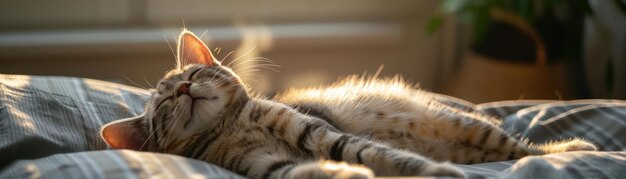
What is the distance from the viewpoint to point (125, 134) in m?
1.41

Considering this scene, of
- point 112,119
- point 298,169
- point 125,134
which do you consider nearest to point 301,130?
point 298,169

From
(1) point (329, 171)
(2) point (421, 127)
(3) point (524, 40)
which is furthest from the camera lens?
(3) point (524, 40)

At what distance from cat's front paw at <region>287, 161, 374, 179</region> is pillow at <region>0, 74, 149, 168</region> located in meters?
0.50

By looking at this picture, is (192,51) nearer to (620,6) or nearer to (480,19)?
(480,19)

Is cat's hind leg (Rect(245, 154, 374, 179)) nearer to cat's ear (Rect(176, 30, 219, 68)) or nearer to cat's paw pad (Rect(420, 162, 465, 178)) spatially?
cat's paw pad (Rect(420, 162, 465, 178))

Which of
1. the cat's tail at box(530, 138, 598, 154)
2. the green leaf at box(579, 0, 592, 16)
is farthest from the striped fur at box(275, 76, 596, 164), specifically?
the green leaf at box(579, 0, 592, 16)

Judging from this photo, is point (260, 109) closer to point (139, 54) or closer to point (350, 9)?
point (139, 54)

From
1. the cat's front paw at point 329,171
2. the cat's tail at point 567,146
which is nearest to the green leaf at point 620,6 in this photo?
the cat's tail at point 567,146

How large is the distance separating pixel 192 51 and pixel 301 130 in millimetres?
373

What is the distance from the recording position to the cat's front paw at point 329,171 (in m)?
1.05

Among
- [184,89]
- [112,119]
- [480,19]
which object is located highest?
[480,19]

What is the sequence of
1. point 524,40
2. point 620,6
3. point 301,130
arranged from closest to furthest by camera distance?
1. point 301,130
2. point 620,6
3. point 524,40

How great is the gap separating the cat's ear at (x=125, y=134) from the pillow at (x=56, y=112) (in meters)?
0.05

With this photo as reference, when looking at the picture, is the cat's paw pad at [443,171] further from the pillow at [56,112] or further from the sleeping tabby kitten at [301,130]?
the pillow at [56,112]
